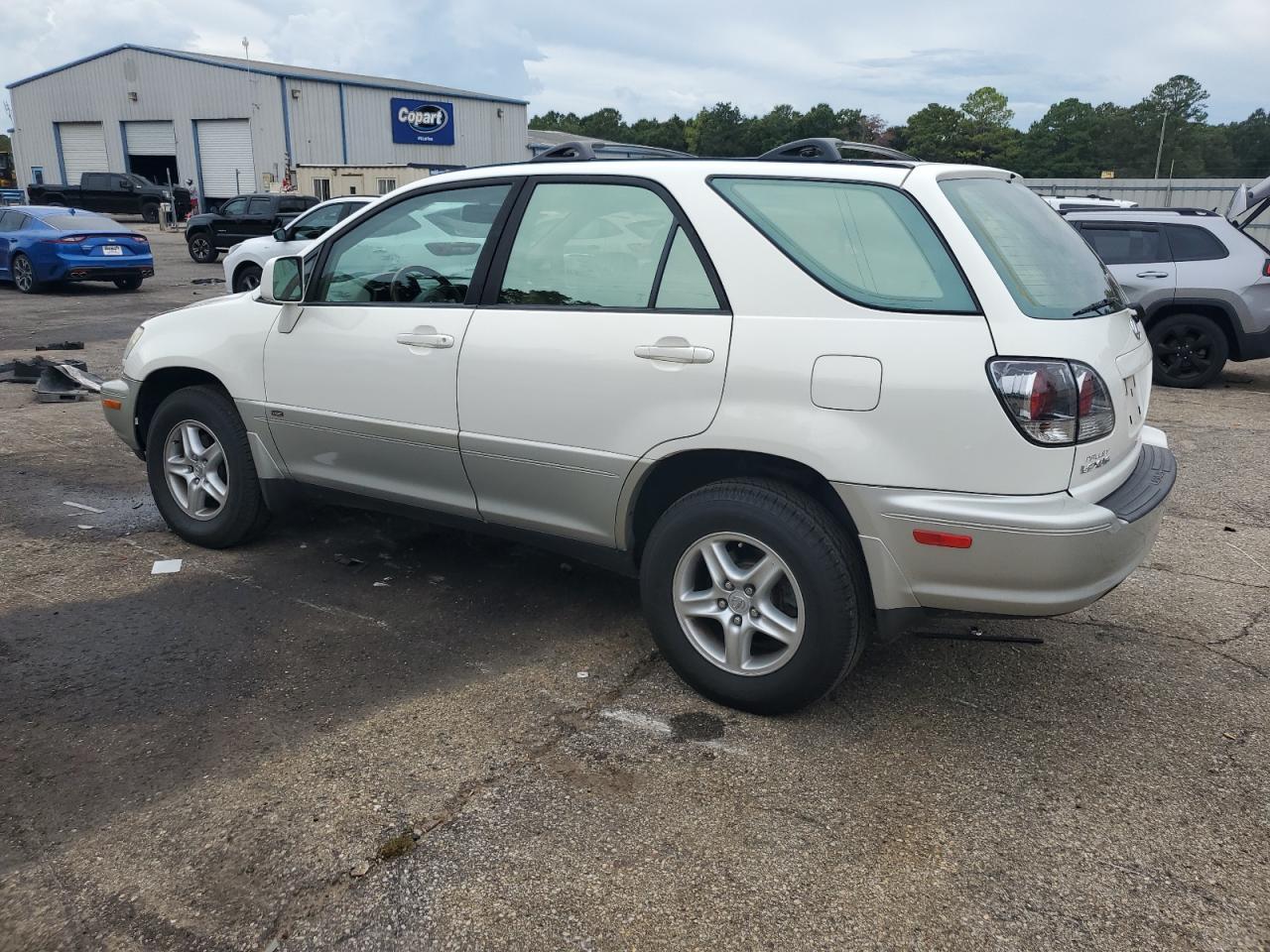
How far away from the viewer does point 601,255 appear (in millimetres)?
3602

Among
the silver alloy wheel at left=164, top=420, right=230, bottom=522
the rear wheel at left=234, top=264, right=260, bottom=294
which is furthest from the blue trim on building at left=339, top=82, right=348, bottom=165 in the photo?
the silver alloy wheel at left=164, top=420, right=230, bottom=522

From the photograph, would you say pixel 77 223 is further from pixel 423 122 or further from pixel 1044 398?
pixel 423 122

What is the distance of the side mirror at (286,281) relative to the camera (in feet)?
14.1

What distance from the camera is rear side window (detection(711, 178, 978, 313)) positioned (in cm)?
299

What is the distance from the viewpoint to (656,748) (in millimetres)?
3188

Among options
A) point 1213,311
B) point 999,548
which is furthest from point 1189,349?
point 999,548

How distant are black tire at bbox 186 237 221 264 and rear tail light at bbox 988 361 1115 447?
24.5 metres

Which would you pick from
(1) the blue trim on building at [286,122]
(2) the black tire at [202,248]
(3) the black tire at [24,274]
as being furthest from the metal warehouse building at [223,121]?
(3) the black tire at [24,274]

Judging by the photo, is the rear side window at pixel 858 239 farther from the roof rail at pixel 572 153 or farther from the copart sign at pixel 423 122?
the copart sign at pixel 423 122

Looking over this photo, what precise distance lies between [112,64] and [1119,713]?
5091 cm

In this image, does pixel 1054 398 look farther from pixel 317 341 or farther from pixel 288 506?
pixel 288 506

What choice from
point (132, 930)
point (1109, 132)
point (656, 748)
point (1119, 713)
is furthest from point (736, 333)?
point (1109, 132)

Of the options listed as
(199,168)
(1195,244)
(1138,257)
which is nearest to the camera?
(1195,244)

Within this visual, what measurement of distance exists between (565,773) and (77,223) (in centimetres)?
1754
